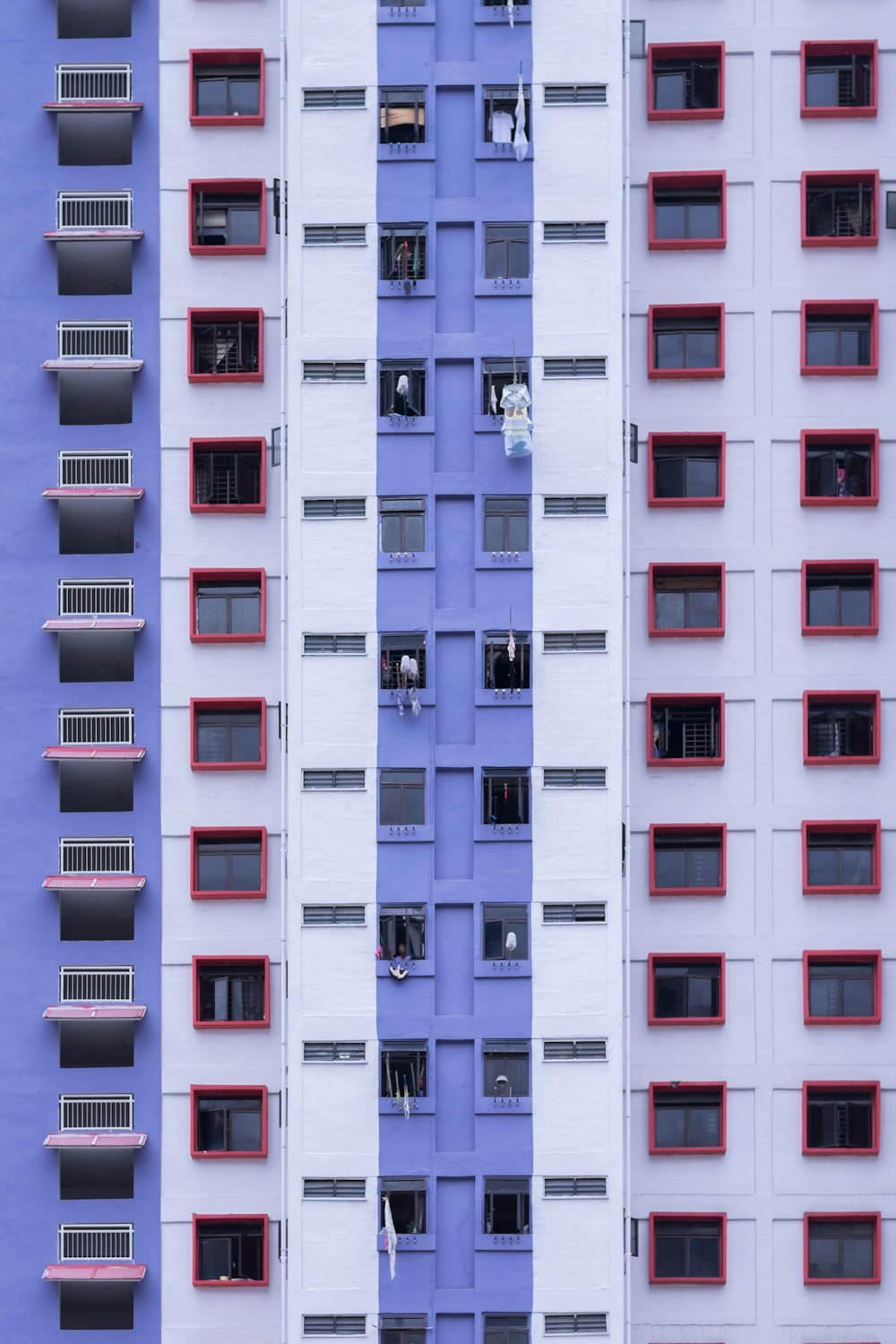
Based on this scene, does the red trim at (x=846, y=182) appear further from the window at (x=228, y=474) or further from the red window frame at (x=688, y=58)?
the window at (x=228, y=474)

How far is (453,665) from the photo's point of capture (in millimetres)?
36031

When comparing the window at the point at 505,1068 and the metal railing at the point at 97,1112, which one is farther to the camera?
the metal railing at the point at 97,1112

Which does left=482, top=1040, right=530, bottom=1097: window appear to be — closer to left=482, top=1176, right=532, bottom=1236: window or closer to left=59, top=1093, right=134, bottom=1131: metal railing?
left=482, top=1176, right=532, bottom=1236: window

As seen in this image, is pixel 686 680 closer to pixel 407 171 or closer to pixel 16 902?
pixel 407 171

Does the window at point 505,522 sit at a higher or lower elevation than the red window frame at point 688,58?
lower

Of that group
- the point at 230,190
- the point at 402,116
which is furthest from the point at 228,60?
the point at 402,116

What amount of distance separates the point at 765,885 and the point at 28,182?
21.8 metres

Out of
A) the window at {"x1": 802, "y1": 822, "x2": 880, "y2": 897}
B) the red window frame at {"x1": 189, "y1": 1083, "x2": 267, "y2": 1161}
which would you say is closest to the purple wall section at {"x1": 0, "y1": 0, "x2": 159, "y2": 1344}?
the red window frame at {"x1": 189, "y1": 1083, "x2": 267, "y2": 1161}

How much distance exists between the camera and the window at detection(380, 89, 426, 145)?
36.0 metres

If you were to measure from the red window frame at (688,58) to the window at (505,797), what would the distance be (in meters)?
14.3

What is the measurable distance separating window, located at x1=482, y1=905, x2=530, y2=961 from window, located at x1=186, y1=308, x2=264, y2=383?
12.3 m

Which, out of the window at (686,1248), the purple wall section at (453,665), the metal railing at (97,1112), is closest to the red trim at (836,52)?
the purple wall section at (453,665)

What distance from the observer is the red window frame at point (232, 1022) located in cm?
3672

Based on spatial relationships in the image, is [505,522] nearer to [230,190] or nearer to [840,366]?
[840,366]
